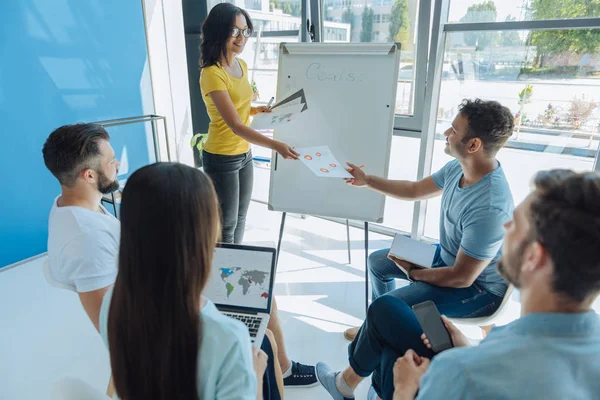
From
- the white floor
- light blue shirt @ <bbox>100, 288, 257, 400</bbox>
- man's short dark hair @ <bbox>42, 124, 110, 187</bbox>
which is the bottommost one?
the white floor

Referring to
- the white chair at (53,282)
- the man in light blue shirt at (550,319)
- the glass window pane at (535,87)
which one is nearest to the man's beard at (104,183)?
the white chair at (53,282)

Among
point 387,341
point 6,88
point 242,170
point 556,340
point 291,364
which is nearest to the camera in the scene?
point 556,340

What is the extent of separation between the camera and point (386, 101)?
2.03 m

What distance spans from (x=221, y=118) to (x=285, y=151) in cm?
41

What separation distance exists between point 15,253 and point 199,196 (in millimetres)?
2669

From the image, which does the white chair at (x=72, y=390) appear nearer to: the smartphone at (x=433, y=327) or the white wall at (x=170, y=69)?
the smartphone at (x=433, y=327)

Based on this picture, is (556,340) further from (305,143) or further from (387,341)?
(305,143)

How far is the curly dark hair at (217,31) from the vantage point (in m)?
1.95

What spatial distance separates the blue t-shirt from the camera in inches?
58.1

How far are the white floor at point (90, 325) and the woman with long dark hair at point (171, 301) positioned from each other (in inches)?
34.8

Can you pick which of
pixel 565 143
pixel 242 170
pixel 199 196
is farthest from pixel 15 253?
pixel 565 143

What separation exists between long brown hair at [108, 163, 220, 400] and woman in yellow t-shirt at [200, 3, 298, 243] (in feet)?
4.25

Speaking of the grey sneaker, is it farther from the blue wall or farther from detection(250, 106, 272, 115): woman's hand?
the blue wall

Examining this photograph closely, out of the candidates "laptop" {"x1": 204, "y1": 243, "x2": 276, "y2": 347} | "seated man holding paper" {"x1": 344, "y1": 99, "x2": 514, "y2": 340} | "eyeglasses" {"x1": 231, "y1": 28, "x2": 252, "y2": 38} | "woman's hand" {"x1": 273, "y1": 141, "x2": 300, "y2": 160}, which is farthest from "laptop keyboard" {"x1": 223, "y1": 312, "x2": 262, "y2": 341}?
Result: "eyeglasses" {"x1": 231, "y1": 28, "x2": 252, "y2": 38}
